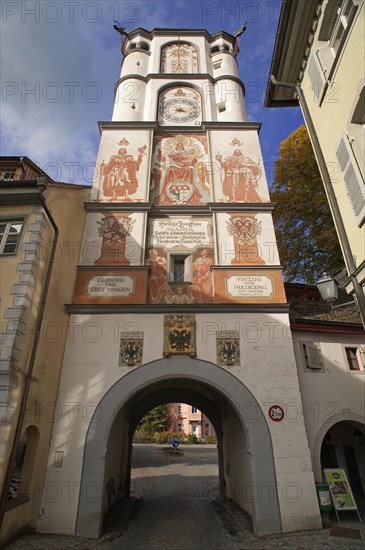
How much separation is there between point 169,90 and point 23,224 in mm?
10673

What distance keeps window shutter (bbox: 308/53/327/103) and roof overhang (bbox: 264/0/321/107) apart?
0.59m

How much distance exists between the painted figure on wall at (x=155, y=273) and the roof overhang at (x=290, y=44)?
565 cm

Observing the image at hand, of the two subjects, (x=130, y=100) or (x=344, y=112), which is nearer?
(x=344, y=112)

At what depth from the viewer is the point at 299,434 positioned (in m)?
8.37

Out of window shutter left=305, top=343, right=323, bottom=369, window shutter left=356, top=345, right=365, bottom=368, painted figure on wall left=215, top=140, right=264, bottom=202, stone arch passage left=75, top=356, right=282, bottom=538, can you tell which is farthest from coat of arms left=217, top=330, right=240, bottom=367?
painted figure on wall left=215, top=140, right=264, bottom=202

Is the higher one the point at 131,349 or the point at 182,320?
the point at 182,320

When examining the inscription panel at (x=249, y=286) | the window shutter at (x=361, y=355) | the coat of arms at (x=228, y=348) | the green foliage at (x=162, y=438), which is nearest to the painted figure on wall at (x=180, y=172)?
the inscription panel at (x=249, y=286)

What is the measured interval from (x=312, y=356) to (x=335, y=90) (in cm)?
664

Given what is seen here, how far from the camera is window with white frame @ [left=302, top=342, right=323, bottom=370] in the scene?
31.9 feet

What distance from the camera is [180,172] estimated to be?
496 inches

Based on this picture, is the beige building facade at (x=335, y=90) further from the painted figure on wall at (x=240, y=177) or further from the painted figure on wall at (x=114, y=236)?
the painted figure on wall at (x=114, y=236)

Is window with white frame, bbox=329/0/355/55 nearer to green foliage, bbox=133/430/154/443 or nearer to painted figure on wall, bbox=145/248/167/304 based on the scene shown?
painted figure on wall, bbox=145/248/167/304

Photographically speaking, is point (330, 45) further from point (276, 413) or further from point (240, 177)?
point (276, 413)

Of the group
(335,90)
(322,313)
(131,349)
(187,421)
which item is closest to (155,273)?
(131,349)
